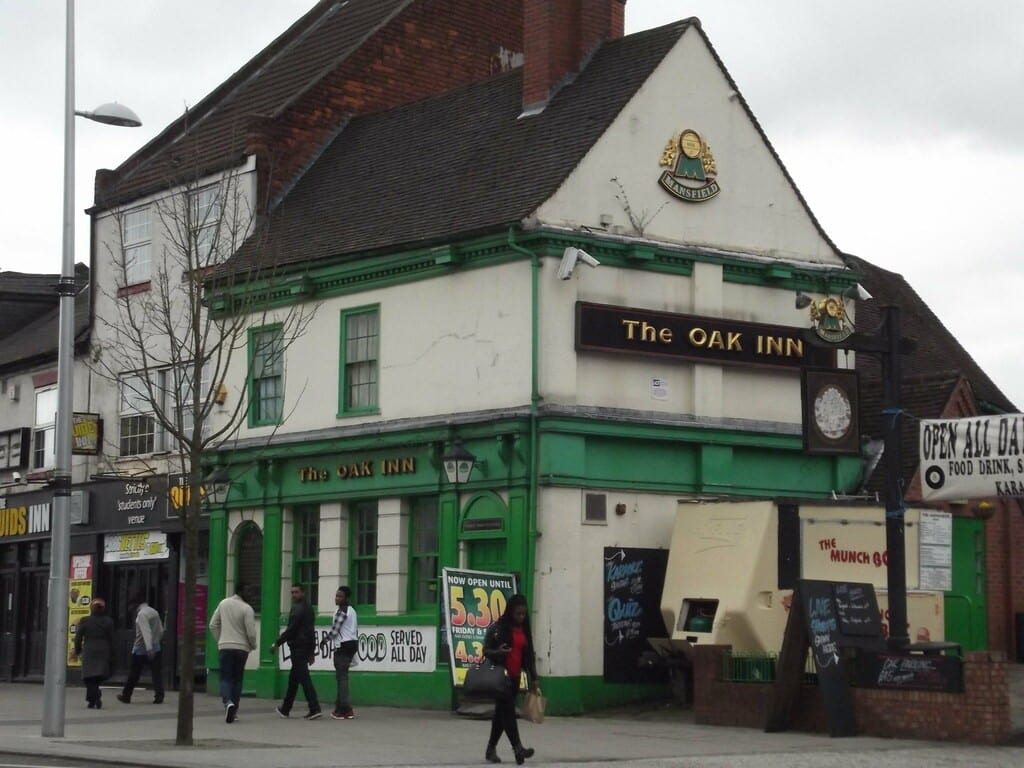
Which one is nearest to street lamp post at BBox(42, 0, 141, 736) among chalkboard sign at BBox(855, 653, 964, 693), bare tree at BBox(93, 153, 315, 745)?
bare tree at BBox(93, 153, 315, 745)

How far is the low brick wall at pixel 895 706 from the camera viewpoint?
1877 cm

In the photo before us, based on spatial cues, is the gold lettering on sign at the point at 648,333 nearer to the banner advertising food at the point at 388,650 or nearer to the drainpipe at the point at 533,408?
the drainpipe at the point at 533,408

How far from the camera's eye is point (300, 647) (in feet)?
78.5

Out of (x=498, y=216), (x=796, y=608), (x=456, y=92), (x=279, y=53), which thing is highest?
(x=279, y=53)

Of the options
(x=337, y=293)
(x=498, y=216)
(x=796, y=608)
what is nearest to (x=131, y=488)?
(x=337, y=293)

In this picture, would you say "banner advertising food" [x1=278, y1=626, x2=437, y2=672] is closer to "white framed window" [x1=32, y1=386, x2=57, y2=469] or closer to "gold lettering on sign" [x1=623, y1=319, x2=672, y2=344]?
"gold lettering on sign" [x1=623, y1=319, x2=672, y2=344]

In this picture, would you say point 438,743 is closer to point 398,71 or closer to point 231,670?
point 231,670

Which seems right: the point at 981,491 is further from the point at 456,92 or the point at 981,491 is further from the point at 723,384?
the point at 456,92

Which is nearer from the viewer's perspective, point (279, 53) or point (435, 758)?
point (435, 758)

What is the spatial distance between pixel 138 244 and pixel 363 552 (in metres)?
8.94

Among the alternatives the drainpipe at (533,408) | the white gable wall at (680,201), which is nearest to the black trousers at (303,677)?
the drainpipe at (533,408)

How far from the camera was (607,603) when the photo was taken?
24703 millimetres

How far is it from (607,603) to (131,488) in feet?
39.1

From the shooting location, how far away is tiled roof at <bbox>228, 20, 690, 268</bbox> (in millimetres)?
25922
